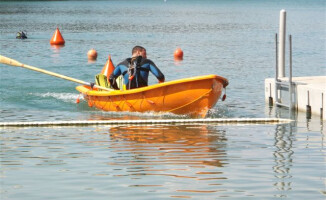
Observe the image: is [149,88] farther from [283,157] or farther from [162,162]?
[162,162]

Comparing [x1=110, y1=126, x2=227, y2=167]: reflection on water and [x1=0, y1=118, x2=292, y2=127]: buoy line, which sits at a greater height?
[x1=0, y1=118, x2=292, y2=127]: buoy line

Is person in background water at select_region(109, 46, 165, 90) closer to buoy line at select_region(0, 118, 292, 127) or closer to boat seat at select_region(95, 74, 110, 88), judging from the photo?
buoy line at select_region(0, 118, 292, 127)

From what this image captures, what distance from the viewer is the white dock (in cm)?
1736

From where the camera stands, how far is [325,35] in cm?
5191

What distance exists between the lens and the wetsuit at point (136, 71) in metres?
17.9

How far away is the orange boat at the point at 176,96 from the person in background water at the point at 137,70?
0.33 m

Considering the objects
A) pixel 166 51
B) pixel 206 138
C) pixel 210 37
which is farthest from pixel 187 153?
pixel 210 37

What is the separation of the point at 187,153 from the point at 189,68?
19.2 metres

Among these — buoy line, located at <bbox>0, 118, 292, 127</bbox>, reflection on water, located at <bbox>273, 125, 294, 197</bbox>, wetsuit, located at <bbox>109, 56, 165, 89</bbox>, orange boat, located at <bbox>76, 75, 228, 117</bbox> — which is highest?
A: wetsuit, located at <bbox>109, 56, 165, 89</bbox>

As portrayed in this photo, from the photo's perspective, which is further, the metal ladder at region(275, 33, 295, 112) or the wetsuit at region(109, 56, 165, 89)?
the metal ladder at region(275, 33, 295, 112)

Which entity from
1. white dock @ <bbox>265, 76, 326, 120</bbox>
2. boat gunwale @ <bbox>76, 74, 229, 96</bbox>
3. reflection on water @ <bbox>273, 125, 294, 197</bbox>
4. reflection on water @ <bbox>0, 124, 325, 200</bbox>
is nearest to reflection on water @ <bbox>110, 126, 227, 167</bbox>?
reflection on water @ <bbox>0, 124, 325, 200</bbox>

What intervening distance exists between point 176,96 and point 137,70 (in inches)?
45.3

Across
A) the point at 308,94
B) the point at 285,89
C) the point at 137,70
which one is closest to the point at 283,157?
the point at 308,94

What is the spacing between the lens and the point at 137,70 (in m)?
18.1
